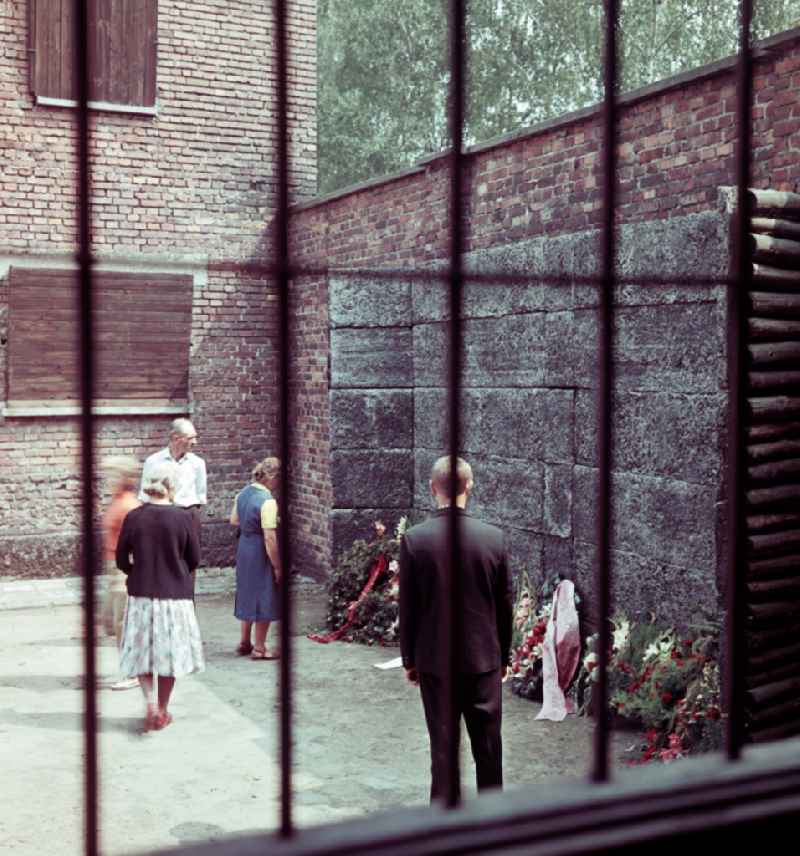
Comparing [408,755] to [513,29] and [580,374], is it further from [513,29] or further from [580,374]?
[513,29]

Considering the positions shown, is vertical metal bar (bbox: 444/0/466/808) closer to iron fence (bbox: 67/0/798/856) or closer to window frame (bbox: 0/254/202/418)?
iron fence (bbox: 67/0/798/856)

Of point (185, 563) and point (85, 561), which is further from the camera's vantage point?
point (185, 563)

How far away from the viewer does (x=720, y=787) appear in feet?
4.40

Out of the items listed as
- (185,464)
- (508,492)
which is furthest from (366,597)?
(185,464)

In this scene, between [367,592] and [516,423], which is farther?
[367,592]

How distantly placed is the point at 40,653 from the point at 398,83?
1789cm

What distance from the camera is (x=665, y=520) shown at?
6.34m

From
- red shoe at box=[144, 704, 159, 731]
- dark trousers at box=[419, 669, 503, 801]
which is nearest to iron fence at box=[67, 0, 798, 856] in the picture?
dark trousers at box=[419, 669, 503, 801]

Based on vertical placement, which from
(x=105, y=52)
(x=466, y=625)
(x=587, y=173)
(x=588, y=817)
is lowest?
(x=466, y=625)

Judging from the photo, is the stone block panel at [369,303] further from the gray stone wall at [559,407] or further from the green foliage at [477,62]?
the green foliage at [477,62]

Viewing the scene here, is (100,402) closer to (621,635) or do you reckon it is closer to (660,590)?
(621,635)

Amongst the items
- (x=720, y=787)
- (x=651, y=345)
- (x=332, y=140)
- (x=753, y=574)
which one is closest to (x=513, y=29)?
(x=332, y=140)

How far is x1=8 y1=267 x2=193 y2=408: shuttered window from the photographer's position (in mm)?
10586

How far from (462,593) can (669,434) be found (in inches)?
90.9
